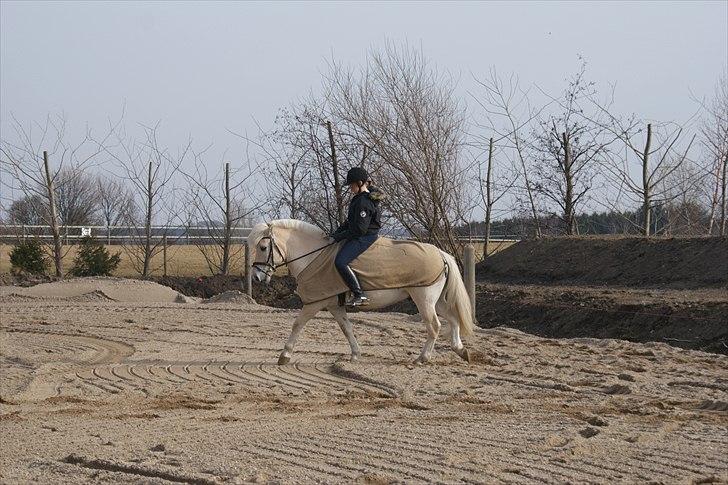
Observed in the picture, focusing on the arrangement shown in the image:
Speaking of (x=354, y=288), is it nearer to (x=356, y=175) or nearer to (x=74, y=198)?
(x=356, y=175)

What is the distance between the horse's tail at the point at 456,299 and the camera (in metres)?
13.4

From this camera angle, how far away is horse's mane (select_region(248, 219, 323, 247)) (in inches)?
519

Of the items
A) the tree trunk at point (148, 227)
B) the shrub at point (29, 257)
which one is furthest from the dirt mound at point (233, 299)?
the shrub at point (29, 257)

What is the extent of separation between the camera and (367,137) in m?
23.7

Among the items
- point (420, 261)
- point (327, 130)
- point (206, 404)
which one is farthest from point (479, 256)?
point (206, 404)

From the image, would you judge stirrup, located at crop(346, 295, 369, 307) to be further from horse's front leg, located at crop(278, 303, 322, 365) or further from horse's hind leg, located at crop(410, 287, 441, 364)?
horse's hind leg, located at crop(410, 287, 441, 364)

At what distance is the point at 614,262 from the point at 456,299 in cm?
1098

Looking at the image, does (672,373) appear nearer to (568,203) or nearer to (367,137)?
(367,137)

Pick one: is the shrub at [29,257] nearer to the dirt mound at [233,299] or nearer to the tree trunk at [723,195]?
the dirt mound at [233,299]

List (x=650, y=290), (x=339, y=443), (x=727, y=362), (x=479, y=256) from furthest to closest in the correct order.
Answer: (x=479, y=256), (x=650, y=290), (x=727, y=362), (x=339, y=443)

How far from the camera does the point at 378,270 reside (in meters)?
13.0

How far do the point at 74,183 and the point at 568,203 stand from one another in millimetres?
17496

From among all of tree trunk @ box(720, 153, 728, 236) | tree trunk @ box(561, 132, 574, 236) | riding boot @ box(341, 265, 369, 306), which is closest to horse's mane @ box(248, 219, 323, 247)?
riding boot @ box(341, 265, 369, 306)

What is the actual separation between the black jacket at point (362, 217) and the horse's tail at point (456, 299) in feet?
3.73
